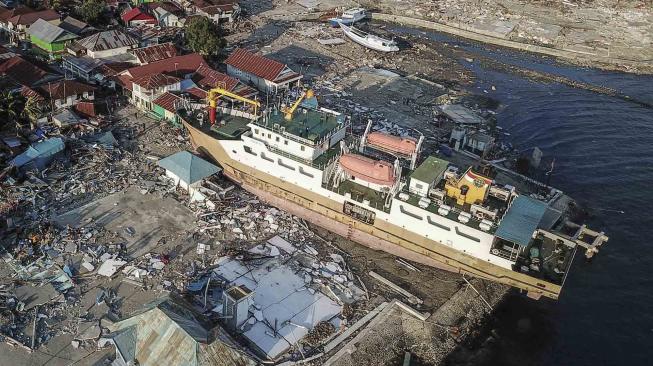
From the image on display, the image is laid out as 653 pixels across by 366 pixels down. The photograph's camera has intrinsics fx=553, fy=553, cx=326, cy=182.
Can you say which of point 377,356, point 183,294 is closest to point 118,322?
point 183,294

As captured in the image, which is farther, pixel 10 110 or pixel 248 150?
pixel 10 110

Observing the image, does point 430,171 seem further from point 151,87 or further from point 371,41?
point 371,41

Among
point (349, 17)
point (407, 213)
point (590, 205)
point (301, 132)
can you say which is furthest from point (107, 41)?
point (590, 205)

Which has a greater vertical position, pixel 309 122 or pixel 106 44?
pixel 309 122

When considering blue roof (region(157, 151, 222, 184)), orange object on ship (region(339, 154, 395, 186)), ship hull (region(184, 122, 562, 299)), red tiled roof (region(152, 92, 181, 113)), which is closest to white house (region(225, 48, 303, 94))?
red tiled roof (region(152, 92, 181, 113))

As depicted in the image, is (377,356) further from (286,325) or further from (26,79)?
(26,79)

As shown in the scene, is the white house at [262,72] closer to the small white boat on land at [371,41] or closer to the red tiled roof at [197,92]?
the red tiled roof at [197,92]

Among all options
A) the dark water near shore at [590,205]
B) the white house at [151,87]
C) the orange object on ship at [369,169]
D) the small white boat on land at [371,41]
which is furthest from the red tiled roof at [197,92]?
the dark water near shore at [590,205]

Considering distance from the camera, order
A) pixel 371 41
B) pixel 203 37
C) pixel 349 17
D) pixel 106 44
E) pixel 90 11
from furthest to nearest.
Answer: pixel 349 17 < pixel 371 41 < pixel 90 11 < pixel 203 37 < pixel 106 44
